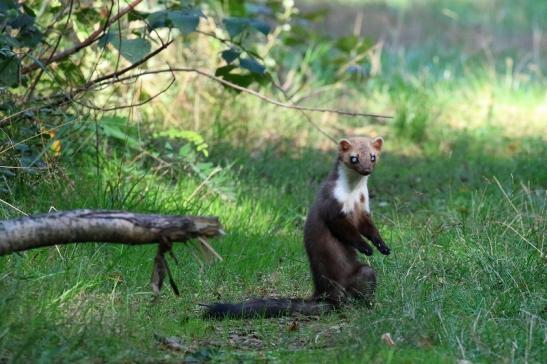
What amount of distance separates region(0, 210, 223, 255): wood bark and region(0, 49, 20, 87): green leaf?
1.90 m

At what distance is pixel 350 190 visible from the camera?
5.80 meters

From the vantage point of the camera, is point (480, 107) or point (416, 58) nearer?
point (480, 107)

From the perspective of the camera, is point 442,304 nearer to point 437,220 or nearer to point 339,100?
point 437,220

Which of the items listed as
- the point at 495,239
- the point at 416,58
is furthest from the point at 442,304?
the point at 416,58

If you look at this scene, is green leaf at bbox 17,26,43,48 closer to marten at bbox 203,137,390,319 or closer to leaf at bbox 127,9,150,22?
leaf at bbox 127,9,150,22

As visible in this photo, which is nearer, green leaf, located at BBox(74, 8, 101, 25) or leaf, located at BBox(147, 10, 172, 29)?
leaf, located at BBox(147, 10, 172, 29)

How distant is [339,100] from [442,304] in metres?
5.77

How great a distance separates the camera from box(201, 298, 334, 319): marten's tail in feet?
16.6

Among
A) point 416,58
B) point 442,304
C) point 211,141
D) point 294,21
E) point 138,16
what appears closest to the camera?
point 442,304

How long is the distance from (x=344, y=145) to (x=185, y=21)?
121 centimetres

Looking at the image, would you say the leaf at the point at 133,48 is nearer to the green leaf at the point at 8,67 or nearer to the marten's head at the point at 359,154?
the green leaf at the point at 8,67

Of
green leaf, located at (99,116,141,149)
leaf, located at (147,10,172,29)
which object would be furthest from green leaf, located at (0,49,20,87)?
green leaf, located at (99,116,141,149)

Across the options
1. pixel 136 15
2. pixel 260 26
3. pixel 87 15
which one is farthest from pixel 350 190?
pixel 87 15

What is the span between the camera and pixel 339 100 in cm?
1056
